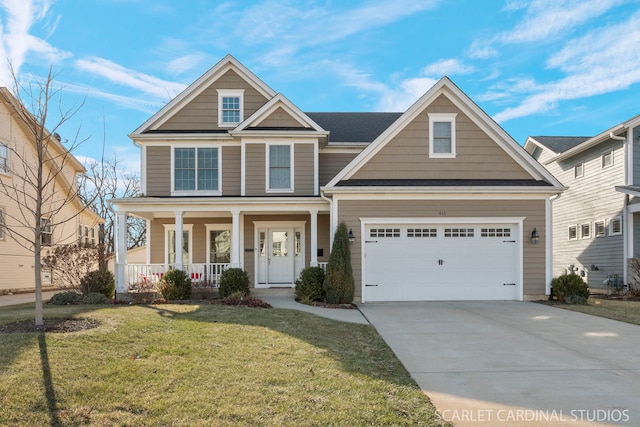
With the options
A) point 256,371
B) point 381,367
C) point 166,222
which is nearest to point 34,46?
point 166,222

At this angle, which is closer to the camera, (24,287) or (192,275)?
(192,275)

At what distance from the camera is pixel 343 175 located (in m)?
13.0

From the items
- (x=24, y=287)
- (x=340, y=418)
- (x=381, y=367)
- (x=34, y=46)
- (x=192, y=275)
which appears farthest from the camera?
(x=24, y=287)

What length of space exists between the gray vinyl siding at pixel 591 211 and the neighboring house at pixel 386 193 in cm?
640

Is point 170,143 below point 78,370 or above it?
above

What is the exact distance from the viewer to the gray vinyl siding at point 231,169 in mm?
15408

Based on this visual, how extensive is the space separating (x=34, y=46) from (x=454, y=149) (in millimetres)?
11457

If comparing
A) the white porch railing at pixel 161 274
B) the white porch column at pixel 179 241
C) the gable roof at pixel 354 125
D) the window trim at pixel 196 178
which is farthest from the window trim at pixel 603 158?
the white porch column at pixel 179 241

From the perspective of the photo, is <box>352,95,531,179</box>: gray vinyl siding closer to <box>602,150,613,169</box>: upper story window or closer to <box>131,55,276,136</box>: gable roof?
<box>131,55,276,136</box>: gable roof

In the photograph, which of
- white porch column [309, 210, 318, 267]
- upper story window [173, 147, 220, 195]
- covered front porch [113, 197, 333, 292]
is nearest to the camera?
white porch column [309, 210, 318, 267]

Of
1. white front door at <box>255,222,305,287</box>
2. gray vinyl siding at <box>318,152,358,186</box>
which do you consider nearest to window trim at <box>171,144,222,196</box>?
white front door at <box>255,222,305,287</box>

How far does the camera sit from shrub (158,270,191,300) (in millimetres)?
12609

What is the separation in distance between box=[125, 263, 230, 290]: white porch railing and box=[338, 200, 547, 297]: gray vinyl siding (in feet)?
15.2

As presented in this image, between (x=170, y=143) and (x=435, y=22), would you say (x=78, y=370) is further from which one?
(x=435, y=22)
